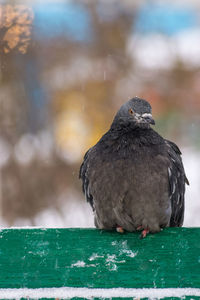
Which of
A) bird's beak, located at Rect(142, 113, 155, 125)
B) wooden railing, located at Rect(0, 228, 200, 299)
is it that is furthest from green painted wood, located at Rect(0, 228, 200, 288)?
bird's beak, located at Rect(142, 113, 155, 125)

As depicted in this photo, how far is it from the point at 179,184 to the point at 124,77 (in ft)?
10.2

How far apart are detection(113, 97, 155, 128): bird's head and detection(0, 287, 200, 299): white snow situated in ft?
3.21

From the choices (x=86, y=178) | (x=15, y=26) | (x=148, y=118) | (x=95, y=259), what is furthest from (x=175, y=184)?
(x=15, y=26)

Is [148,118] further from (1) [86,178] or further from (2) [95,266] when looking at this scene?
(2) [95,266]

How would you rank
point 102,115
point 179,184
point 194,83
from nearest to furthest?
point 179,184, point 102,115, point 194,83

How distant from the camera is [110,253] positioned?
245 centimetres

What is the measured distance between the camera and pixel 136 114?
303cm

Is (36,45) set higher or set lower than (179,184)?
higher

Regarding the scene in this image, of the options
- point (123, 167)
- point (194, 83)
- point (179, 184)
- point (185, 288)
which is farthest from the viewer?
point (194, 83)

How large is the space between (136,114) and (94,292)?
111 centimetres

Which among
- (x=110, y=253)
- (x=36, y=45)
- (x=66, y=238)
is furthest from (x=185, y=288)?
(x=36, y=45)

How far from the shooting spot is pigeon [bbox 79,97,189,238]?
295 cm

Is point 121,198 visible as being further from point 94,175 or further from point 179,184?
point 179,184

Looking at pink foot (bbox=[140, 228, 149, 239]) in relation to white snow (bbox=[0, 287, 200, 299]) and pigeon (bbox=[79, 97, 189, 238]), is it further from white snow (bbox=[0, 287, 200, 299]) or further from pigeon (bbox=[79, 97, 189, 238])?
white snow (bbox=[0, 287, 200, 299])
